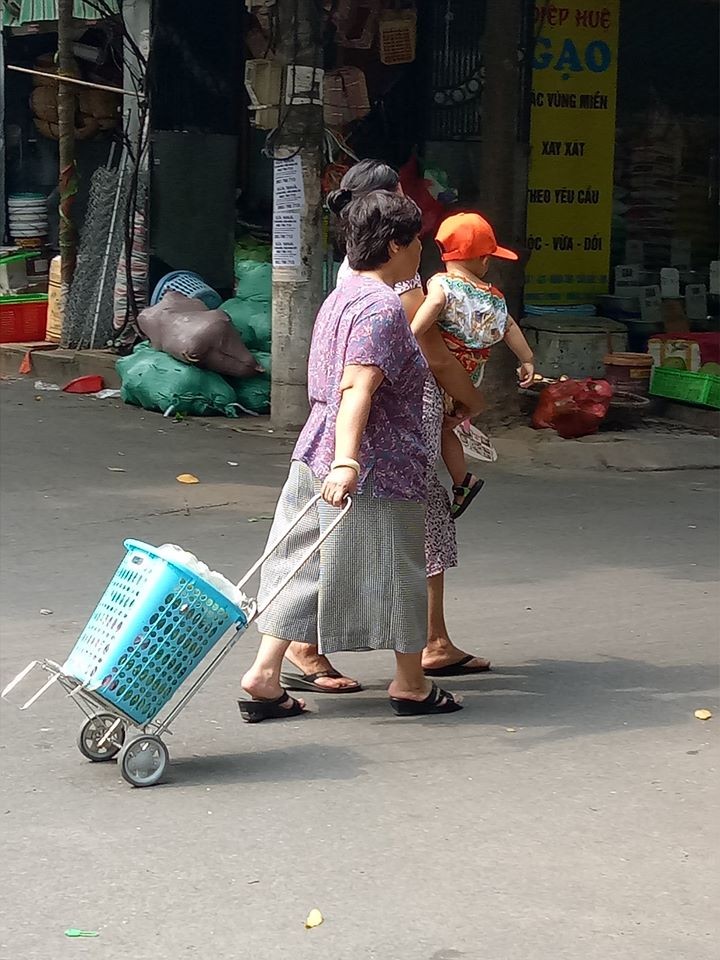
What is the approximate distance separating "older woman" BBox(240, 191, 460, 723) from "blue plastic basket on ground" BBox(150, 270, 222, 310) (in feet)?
25.9

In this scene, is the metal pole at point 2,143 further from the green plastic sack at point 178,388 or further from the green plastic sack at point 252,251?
the green plastic sack at point 178,388

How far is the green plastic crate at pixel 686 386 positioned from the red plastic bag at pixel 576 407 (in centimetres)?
104

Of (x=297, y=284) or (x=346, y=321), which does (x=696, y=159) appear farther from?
(x=346, y=321)

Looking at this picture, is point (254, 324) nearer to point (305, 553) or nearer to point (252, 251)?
point (252, 251)

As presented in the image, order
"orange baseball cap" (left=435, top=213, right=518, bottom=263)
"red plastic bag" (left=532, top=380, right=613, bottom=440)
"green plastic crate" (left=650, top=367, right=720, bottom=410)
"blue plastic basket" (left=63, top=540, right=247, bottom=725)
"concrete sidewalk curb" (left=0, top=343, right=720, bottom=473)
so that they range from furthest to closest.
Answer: "green plastic crate" (left=650, top=367, right=720, bottom=410) → "red plastic bag" (left=532, top=380, right=613, bottom=440) → "concrete sidewalk curb" (left=0, top=343, right=720, bottom=473) → "orange baseball cap" (left=435, top=213, right=518, bottom=263) → "blue plastic basket" (left=63, top=540, right=247, bottom=725)

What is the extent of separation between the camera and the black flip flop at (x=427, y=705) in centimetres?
528

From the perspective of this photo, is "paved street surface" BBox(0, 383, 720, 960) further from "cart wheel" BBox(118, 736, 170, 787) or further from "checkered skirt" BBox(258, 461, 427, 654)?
"checkered skirt" BBox(258, 461, 427, 654)

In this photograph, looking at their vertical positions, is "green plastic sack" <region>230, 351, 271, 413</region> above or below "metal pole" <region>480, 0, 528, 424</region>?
below

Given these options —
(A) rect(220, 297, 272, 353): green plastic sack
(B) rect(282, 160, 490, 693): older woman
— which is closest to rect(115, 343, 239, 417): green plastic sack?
(A) rect(220, 297, 272, 353): green plastic sack

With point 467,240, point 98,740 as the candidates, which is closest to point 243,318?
point 467,240

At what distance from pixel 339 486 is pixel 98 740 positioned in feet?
3.48

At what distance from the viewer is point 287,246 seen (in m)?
10.8

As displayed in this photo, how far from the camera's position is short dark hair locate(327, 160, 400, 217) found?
5.19 metres

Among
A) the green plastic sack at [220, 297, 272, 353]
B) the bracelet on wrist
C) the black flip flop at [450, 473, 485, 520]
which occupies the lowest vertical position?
the green plastic sack at [220, 297, 272, 353]
